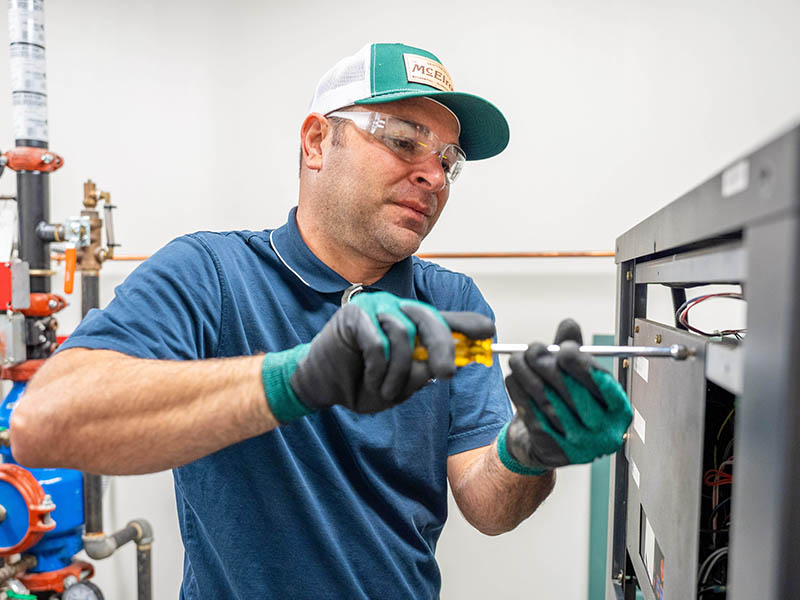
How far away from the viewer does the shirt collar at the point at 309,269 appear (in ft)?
3.12

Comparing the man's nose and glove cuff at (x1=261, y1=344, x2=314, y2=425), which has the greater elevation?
the man's nose

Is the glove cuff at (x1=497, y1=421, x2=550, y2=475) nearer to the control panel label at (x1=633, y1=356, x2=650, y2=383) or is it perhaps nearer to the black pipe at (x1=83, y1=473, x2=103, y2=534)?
the control panel label at (x1=633, y1=356, x2=650, y2=383)

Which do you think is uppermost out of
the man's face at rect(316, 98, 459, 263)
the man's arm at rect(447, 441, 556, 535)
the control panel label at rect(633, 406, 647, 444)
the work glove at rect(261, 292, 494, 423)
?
the man's face at rect(316, 98, 459, 263)

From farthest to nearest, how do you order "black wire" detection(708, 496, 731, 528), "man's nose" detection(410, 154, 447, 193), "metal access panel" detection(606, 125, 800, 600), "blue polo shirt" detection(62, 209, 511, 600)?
"man's nose" detection(410, 154, 447, 193)
"blue polo shirt" detection(62, 209, 511, 600)
"black wire" detection(708, 496, 731, 528)
"metal access panel" detection(606, 125, 800, 600)

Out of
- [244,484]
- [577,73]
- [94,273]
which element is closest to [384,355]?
[244,484]

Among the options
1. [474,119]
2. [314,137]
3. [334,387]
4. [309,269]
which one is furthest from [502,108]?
[334,387]

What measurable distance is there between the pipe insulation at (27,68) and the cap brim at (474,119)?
33.2 inches

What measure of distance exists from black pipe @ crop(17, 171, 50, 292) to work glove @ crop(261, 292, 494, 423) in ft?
3.39

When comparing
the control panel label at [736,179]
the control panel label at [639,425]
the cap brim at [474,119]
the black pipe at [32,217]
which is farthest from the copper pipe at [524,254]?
the control panel label at [736,179]

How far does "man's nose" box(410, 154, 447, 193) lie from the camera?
97 centimetres

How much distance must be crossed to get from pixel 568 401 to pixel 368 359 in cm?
19

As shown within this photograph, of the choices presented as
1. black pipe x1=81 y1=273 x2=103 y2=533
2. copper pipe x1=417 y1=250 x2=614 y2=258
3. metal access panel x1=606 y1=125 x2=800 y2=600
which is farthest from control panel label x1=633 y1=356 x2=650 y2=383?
black pipe x1=81 y1=273 x2=103 y2=533

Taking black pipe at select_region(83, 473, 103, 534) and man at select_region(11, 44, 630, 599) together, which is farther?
black pipe at select_region(83, 473, 103, 534)

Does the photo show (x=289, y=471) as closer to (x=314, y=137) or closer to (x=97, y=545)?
(x=314, y=137)
